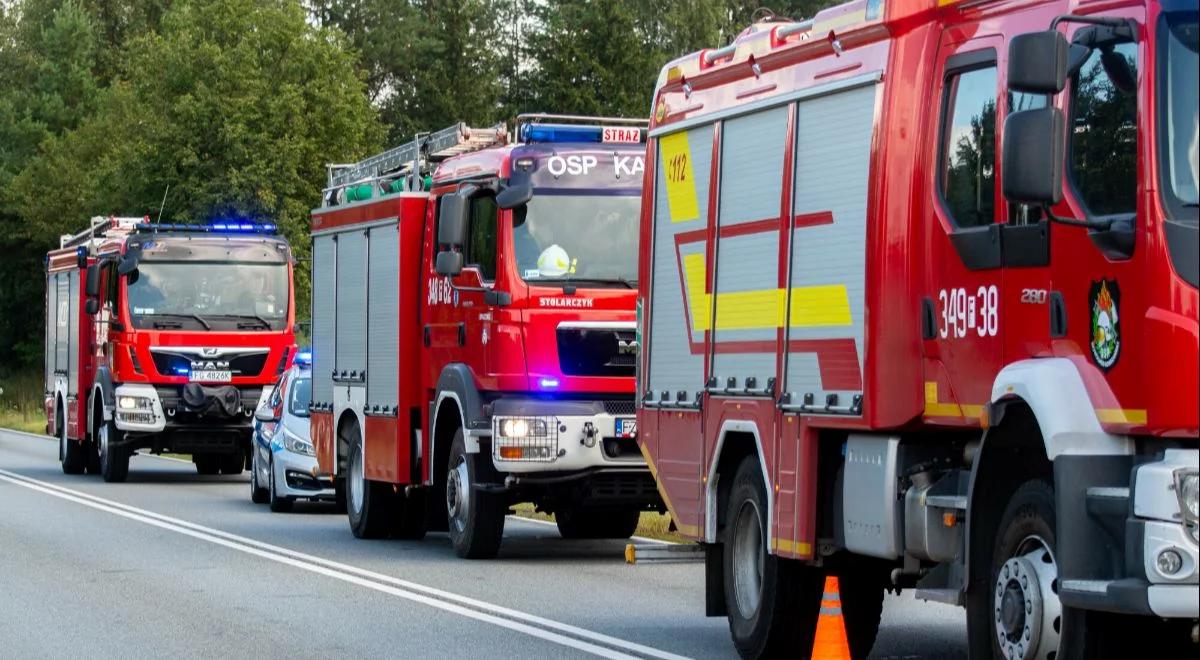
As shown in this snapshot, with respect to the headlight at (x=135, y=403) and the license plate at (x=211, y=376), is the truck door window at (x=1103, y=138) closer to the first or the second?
the license plate at (x=211, y=376)

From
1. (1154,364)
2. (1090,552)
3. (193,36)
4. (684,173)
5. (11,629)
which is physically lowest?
(11,629)

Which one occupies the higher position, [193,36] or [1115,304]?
[193,36]

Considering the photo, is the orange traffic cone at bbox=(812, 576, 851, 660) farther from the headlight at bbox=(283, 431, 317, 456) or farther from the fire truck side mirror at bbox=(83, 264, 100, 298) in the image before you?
the fire truck side mirror at bbox=(83, 264, 100, 298)

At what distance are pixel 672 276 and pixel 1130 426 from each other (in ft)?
16.3

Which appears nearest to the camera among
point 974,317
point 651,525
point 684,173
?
point 974,317

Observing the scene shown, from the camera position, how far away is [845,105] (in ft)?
34.4

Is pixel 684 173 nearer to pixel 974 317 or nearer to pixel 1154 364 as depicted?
pixel 974 317

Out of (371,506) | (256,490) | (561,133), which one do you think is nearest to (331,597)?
(561,133)

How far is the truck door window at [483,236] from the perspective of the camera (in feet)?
56.6

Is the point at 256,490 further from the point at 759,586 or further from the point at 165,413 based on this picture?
the point at 759,586

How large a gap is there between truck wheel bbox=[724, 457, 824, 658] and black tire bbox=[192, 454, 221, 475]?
71.6 ft

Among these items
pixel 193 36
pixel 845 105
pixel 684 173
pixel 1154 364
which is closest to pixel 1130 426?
pixel 1154 364

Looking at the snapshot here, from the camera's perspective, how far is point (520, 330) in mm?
17016


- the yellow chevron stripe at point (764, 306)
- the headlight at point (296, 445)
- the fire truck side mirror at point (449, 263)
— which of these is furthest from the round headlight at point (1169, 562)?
the headlight at point (296, 445)
